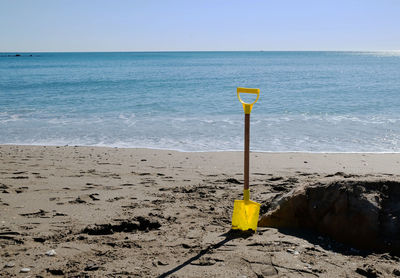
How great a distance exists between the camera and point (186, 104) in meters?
16.3

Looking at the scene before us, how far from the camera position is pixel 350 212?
3.39 m

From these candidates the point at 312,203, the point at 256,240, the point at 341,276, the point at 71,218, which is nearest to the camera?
the point at 341,276

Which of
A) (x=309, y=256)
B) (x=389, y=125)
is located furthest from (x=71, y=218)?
(x=389, y=125)

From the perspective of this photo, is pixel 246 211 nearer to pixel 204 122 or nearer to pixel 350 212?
pixel 350 212

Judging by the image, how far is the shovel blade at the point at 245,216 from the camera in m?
3.63

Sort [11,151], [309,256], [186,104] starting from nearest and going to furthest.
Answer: [309,256] → [11,151] → [186,104]

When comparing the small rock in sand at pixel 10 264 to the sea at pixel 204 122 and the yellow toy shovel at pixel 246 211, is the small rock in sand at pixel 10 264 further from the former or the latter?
the sea at pixel 204 122

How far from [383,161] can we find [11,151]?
24.3 ft

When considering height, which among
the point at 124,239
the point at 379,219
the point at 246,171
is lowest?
the point at 124,239

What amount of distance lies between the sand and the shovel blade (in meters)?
0.10

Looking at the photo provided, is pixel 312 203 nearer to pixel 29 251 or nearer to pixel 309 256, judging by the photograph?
pixel 309 256

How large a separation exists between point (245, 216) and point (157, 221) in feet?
3.09

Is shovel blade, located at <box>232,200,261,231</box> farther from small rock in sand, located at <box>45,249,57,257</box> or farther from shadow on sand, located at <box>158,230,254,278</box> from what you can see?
small rock in sand, located at <box>45,249,57,257</box>

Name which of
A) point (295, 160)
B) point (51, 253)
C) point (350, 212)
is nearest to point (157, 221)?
point (51, 253)
